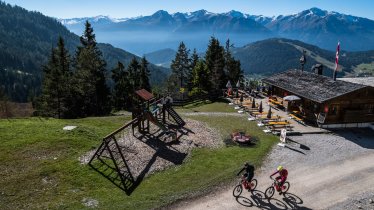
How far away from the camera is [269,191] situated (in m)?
18.9

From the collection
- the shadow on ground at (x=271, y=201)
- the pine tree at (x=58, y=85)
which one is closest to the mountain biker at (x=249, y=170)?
the shadow on ground at (x=271, y=201)

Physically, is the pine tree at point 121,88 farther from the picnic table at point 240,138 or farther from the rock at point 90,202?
the rock at point 90,202

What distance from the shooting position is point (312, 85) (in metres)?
38.0

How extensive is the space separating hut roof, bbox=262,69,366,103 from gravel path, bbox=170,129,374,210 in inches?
190

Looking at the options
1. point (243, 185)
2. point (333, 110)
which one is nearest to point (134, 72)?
point (333, 110)

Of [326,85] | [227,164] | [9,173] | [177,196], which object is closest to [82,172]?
[9,173]

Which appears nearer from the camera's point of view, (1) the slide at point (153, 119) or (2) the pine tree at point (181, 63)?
(1) the slide at point (153, 119)

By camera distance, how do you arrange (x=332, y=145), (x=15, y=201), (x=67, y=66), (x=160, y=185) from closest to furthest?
(x=15, y=201)
(x=160, y=185)
(x=332, y=145)
(x=67, y=66)

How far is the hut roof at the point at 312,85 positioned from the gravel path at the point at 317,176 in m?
4.81

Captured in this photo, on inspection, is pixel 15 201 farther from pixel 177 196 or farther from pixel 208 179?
pixel 208 179

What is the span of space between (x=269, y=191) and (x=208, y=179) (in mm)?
3938

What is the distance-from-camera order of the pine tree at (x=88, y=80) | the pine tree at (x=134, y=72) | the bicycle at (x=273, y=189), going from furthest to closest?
the pine tree at (x=134, y=72)
the pine tree at (x=88, y=80)
the bicycle at (x=273, y=189)

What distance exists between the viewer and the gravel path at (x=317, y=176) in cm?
1819

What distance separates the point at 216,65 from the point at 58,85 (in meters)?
28.9
